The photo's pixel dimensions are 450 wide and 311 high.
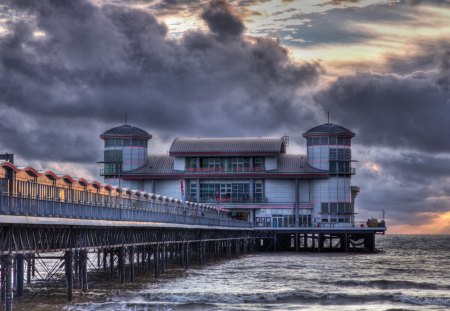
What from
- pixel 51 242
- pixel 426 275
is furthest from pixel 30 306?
pixel 426 275

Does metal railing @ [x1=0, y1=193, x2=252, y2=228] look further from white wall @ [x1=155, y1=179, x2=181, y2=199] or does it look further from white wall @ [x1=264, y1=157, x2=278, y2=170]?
white wall @ [x1=264, y1=157, x2=278, y2=170]

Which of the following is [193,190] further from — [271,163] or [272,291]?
[272,291]

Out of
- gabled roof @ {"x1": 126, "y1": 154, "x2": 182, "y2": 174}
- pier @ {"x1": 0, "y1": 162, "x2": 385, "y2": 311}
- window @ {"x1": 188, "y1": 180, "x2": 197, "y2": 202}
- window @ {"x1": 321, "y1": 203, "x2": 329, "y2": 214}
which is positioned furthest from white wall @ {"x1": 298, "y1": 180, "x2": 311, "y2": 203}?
pier @ {"x1": 0, "y1": 162, "x2": 385, "y2": 311}

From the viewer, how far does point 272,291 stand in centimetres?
6216

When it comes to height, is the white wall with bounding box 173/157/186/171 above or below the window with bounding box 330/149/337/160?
below

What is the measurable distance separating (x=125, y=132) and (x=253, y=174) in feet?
69.7

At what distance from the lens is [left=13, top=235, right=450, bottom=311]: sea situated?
5316 centimetres

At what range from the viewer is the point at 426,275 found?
8394 cm

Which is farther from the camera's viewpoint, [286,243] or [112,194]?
[286,243]

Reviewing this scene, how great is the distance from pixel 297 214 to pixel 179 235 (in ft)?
174

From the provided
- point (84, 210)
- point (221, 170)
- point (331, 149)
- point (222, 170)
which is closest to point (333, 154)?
point (331, 149)

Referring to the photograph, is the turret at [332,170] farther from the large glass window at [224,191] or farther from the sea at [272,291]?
the sea at [272,291]

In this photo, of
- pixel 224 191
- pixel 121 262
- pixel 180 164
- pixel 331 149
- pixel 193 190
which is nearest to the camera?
pixel 121 262

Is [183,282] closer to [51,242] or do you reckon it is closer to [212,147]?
[51,242]
